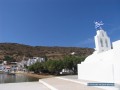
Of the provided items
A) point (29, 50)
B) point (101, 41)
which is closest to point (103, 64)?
point (101, 41)

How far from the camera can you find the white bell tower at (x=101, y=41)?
24.7 metres

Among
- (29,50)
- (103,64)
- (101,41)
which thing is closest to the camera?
(103,64)

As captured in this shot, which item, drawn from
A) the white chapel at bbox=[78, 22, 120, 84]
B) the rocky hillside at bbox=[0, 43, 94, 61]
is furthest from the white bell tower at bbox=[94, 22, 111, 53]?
the rocky hillside at bbox=[0, 43, 94, 61]

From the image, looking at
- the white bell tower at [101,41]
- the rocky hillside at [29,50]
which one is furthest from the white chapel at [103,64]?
the rocky hillside at [29,50]

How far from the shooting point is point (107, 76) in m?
18.7

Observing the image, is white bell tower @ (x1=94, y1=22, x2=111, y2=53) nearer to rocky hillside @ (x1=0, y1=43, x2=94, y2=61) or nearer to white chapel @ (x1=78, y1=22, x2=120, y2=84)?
white chapel @ (x1=78, y1=22, x2=120, y2=84)

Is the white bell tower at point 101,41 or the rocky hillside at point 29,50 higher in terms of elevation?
the rocky hillside at point 29,50

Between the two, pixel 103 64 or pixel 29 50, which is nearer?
pixel 103 64

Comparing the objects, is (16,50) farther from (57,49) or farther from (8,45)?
(57,49)

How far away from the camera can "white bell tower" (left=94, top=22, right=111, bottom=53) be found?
2470 centimetres

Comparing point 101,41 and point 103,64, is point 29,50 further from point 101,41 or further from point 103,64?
point 103,64

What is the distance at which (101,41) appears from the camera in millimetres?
25172

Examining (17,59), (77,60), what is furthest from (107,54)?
(17,59)

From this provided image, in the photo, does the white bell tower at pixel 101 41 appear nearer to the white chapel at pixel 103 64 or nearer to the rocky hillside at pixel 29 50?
the white chapel at pixel 103 64
